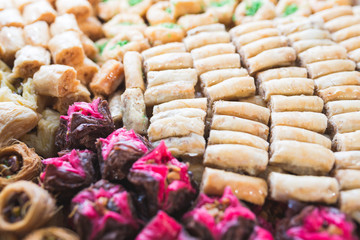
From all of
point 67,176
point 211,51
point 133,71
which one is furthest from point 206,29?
point 67,176

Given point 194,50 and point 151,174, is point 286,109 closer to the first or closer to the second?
point 194,50

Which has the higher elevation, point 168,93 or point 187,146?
point 168,93

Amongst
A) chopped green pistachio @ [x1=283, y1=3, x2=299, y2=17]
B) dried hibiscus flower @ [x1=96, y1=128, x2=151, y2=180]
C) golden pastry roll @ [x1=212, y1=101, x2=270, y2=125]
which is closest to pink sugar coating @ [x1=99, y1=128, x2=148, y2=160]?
dried hibiscus flower @ [x1=96, y1=128, x2=151, y2=180]


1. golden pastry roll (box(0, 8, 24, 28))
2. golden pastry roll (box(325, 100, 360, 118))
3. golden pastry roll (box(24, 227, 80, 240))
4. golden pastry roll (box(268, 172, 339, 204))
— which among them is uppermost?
golden pastry roll (box(0, 8, 24, 28))

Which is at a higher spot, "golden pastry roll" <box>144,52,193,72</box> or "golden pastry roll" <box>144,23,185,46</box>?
"golden pastry roll" <box>144,23,185,46</box>

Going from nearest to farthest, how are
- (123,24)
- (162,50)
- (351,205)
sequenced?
(351,205)
(162,50)
(123,24)

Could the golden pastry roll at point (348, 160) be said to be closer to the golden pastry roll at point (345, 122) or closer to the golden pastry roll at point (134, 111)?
the golden pastry roll at point (345, 122)

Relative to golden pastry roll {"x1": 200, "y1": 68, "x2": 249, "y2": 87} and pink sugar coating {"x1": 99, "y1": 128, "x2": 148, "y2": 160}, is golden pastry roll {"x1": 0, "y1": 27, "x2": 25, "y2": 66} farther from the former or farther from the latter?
golden pastry roll {"x1": 200, "y1": 68, "x2": 249, "y2": 87}

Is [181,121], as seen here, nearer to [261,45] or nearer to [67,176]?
A: [67,176]
